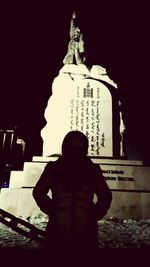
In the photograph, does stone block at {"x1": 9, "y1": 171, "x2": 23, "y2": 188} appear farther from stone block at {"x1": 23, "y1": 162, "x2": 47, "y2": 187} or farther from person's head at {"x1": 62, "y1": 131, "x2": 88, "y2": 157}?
person's head at {"x1": 62, "y1": 131, "x2": 88, "y2": 157}

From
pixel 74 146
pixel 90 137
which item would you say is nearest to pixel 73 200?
pixel 74 146

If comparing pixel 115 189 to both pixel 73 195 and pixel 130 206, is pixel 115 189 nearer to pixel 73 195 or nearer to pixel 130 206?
pixel 130 206

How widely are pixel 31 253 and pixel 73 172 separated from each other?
1867mm

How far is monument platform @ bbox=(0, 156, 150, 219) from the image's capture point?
6.16 m

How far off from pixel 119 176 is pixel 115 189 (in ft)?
1.20

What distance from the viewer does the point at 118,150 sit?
24.5 feet

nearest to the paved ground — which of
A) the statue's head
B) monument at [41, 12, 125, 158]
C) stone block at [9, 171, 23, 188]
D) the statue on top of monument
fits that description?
stone block at [9, 171, 23, 188]

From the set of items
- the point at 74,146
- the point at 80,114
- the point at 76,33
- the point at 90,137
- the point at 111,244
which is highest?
the point at 76,33

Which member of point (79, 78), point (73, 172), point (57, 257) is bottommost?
point (57, 257)

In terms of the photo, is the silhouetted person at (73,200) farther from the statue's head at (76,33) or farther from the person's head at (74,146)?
the statue's head at (76,33)

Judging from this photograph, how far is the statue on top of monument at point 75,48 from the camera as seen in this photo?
28.9 feet

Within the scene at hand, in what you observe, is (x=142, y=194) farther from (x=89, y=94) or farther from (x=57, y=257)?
(x=57, y=257)

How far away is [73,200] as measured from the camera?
88.4 inches

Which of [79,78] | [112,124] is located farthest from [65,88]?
[112,124]
